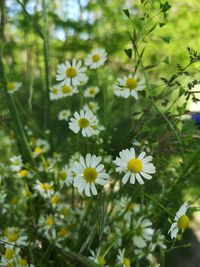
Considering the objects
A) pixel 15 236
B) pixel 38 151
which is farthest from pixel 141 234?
pixel 38 151

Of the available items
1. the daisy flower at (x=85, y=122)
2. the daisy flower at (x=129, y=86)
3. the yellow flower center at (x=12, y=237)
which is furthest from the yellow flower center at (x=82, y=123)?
the yellow flower center at (x=12, y=237)

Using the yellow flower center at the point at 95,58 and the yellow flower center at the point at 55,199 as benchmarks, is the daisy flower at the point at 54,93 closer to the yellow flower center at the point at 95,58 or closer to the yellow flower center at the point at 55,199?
the yellow flower center at the point at 95,58

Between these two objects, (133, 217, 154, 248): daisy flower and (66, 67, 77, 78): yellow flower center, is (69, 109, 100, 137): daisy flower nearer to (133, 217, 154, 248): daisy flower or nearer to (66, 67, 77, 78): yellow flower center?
(66, 67, 77, 78): yellow flower center

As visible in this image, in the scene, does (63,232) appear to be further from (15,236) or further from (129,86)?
(129,86)

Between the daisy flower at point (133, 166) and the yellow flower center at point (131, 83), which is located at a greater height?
the yellow flower center at point (131, 83)

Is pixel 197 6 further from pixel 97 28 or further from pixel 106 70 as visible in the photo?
pixel 106 70

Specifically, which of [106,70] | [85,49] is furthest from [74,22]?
[106,70]
